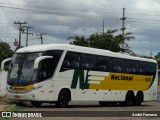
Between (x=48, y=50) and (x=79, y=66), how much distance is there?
2.51 meters

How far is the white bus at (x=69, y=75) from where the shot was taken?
73.3 feet

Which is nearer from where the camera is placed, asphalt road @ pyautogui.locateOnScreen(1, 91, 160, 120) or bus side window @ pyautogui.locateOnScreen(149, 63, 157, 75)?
asphalt road @ pyautogui.locateOnScreen(1, 91, 160, 120)

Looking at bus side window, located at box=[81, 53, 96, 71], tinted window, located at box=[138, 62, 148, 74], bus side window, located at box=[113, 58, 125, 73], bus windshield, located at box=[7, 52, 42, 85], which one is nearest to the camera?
bus windshield, located at box=[7, 52, 42, 85]

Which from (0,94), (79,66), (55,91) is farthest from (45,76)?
(0,94)

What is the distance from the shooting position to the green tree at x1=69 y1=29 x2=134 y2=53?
212ft

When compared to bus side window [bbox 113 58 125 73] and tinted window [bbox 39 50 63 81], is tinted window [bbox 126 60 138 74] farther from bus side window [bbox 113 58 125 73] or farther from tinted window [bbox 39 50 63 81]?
tinted window [bbox 39 50 63 81]

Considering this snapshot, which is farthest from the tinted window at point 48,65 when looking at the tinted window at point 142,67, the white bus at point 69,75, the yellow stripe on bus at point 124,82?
the tinted window at point 142,67

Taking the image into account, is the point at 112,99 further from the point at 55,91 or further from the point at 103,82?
the point at 55,91

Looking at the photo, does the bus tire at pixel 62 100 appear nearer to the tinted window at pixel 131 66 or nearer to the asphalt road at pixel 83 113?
the asphalt road at pixel 83 113

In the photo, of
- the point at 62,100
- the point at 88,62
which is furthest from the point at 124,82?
the point at 62,100

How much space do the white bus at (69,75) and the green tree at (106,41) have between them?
3465 cm

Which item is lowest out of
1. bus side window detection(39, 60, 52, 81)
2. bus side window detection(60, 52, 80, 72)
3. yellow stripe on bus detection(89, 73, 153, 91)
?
yellow stripe on bus detection(89, 73, 153, 91)

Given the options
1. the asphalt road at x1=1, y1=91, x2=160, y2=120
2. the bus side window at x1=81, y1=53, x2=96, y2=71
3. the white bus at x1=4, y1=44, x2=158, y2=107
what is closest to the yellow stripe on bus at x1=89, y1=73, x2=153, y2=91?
the white bus at x1=4, y1=44, x2=158, y2=107

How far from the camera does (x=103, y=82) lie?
26.7 metres
